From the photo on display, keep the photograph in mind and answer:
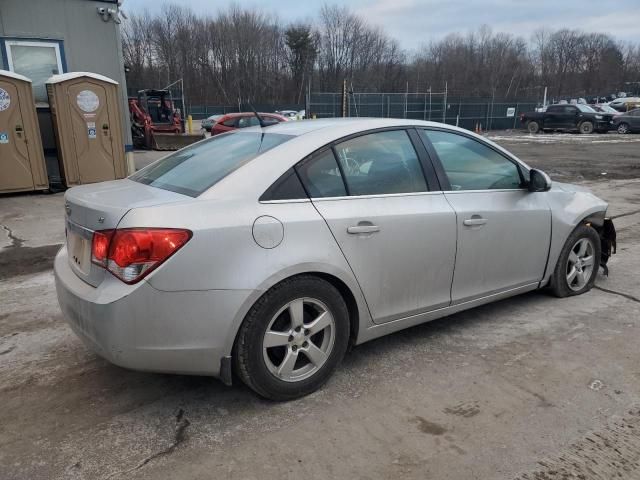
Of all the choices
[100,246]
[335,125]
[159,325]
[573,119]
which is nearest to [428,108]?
[573,119]

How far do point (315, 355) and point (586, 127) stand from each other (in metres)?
32.4

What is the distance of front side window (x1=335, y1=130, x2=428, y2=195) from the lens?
309 centimetres

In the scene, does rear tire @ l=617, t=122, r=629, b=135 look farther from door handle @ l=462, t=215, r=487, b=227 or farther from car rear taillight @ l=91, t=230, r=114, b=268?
car rear taillight @ l=91, t=230, r=114, b=268

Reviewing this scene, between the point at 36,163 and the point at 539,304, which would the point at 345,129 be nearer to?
the point at 539,304

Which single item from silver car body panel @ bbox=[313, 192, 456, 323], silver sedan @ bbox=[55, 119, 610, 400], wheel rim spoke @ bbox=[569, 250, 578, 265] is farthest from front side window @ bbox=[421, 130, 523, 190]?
wheel rim spoke @ bbox=[569, 250, 578, 265]

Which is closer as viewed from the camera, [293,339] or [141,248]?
[141,248]

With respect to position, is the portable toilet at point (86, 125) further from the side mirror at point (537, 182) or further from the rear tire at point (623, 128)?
the rear tire at point (623, 128)

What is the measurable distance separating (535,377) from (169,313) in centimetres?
222

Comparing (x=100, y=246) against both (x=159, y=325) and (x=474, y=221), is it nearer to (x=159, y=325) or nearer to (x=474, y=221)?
(x=159, y=325)

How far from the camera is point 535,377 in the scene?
314 centimetres

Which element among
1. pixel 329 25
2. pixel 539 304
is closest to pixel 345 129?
pixel 539 304

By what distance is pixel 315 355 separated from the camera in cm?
288

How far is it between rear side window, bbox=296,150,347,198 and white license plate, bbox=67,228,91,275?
120 cm

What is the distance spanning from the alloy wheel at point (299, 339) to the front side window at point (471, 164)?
1.35 m
